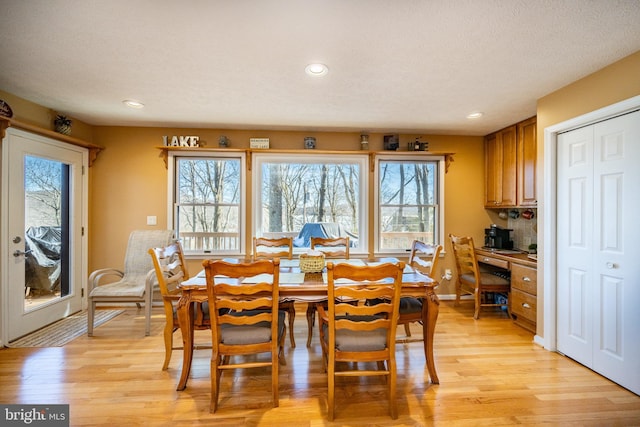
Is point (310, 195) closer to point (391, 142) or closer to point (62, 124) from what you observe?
point (391, 142)

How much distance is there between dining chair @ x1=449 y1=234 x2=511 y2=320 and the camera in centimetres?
340

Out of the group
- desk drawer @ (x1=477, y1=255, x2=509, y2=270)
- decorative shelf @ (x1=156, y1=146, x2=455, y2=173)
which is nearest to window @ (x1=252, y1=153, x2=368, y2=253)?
decorative shelf @ (x1=156, y1=146, x2=455, y2=173)

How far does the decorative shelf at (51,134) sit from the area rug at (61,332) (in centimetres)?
192

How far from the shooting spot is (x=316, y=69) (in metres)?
2.25

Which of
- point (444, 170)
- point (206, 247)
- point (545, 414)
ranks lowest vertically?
point (545, 414)

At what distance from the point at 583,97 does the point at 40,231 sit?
5.42m

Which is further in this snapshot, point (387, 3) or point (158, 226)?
point (158, 226)

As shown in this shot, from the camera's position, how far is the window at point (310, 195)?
13.0 ft

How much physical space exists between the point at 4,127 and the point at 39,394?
236 centimetres

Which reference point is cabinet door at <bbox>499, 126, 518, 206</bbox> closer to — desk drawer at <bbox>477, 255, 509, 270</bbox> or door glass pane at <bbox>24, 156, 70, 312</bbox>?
desk drawer at <bbox>477, 255, 509, 270</bbox>

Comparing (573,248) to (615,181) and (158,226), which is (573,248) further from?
(158,226)

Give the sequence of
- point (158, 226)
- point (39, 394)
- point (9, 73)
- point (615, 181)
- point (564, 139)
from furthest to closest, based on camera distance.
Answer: point (158, 226) < point (564, 139) < point (9, 73) < point (615, 181) < point (39, 394)

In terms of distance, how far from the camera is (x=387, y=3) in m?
1.53

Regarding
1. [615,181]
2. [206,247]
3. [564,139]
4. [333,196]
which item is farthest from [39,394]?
[564,139]
